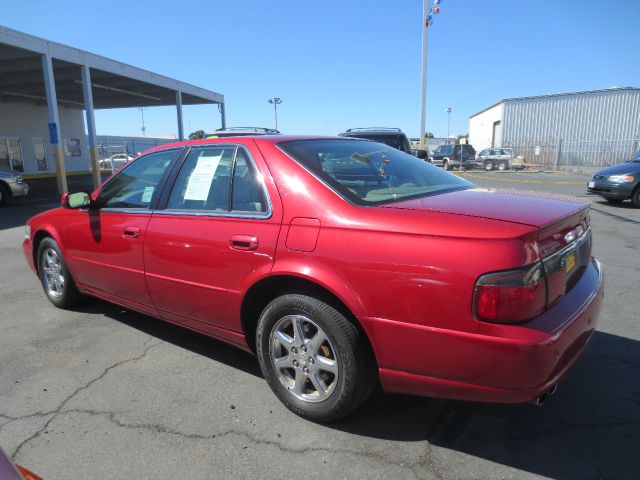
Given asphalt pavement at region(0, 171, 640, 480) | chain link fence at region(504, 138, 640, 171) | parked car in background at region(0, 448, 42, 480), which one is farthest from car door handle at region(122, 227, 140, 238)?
chain link fence at region(504, 138, 640, 171)

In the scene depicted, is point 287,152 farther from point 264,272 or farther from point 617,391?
point 617,391

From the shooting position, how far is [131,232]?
348 cm

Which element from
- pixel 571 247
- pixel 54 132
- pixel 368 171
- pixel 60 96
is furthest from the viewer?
pixel 60 96

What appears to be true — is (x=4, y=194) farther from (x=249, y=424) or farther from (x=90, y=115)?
(x=249, y=424)

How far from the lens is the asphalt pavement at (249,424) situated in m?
2.29

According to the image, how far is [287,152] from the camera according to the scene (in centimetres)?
286

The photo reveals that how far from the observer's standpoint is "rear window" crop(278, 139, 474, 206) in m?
2.67

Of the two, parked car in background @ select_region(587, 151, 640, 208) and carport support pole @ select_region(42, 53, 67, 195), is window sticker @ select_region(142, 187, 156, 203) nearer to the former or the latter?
parked car in background @ select_region(587, 151, 640, 208)

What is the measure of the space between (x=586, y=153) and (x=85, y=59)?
32504mm

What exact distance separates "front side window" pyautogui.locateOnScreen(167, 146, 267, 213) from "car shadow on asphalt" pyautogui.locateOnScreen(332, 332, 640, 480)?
1448 mm


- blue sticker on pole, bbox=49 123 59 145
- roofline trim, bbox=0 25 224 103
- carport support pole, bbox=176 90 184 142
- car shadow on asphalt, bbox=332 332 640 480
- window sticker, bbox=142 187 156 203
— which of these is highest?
roofline trim, bbox=0 25 224 103

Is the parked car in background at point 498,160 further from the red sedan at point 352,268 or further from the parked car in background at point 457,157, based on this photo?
the red sedan at point 352,268

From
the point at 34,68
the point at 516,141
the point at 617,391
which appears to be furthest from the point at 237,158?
the point at 516,141

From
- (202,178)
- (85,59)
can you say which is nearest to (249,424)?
(202,178)
